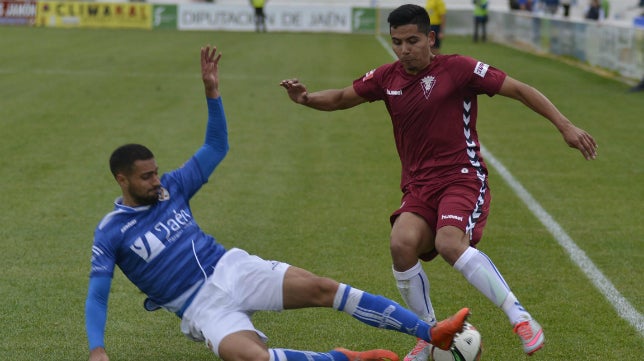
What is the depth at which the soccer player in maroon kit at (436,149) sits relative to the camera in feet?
20.3

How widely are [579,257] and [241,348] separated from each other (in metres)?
4.23

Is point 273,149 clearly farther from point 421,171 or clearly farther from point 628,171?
point 421,171

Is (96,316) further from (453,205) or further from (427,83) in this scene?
(427,83)

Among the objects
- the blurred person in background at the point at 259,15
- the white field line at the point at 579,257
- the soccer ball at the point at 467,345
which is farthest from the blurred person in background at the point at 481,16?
the soccer ball at the point at 467,345

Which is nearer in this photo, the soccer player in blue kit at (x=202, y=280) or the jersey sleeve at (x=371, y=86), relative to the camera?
the soccer player in blue kit at (x=202, y=280)

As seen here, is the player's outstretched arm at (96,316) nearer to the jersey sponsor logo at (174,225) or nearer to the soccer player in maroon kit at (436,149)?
the jersey sponsor logo at (174,225)

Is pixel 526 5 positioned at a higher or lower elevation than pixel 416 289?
lower

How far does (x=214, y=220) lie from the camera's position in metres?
10.2

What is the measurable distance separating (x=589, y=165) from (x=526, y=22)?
85.7 ft

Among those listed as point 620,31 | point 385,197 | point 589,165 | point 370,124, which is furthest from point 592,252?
point 620,31

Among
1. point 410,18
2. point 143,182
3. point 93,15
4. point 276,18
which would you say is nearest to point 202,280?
point 143,182

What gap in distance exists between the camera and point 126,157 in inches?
225

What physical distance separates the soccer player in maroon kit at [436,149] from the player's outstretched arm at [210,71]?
3.74ft

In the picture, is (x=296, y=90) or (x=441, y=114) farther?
(x=296, y=90)
